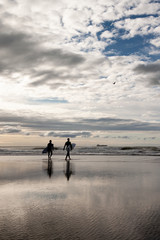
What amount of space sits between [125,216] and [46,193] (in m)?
3.76

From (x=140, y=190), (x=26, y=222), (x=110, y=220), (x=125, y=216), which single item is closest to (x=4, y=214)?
(x=26, y=222)

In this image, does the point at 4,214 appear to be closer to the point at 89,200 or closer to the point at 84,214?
the point at 84,214

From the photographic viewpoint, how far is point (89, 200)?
8.05 m

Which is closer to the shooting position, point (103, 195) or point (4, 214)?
point (4, 214)

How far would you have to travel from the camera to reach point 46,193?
29.8 ft

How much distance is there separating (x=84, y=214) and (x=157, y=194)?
394 centimetres

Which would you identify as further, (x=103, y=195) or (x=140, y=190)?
(x=140, y=190)

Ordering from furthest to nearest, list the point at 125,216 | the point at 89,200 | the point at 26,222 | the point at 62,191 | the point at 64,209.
Answer: the point at 62,191 < the point at 89,200 < the point at 64,209 < the point at 125,216 < the point at 26,222

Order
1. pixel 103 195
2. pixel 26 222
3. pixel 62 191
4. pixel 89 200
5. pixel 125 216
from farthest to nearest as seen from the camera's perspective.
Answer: pixel 62 191 < pixel 103 195 < pixel 89 200 < pixel 125 216 < pixel 26 222

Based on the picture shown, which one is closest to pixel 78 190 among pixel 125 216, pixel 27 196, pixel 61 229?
pixel 27 196

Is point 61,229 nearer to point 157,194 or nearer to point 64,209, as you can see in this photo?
point 64,209

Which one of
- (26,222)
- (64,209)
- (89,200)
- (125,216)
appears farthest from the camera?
(89,200)

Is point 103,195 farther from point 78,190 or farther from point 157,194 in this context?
point 157,194

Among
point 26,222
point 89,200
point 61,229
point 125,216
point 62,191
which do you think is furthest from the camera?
point 62,191
